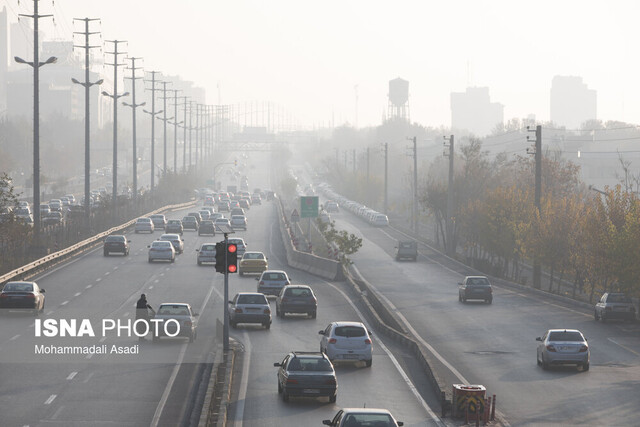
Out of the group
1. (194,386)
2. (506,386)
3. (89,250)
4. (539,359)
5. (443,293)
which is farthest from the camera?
(89,250)

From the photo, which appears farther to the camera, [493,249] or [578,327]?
[493,249]

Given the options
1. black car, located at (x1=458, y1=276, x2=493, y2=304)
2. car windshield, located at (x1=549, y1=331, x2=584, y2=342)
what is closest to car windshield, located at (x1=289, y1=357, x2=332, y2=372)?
car windshield, located at (x1=549, y1=331, x2=584, y2=342)

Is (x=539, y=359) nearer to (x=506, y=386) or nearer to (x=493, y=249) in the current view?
(x=506, y=386)

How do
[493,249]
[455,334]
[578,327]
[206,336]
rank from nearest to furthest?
[206,336] < [455,334] < [578,327] < [493,249]

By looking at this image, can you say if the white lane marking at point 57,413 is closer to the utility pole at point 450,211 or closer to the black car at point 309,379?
the black car at point 309,379

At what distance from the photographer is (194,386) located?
30.4 meters

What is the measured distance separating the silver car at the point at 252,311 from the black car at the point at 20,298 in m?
7.55

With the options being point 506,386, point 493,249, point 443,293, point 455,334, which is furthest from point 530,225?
point 506,386

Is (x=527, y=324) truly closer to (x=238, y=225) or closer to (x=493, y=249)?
(x=493, y=249)

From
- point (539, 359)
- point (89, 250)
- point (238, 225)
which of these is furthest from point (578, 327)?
point (238, 225)

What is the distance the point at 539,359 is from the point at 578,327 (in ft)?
41.3

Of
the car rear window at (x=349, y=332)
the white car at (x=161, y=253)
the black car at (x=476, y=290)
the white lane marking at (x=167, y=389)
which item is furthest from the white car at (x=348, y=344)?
the white car at (x=161, y=253)

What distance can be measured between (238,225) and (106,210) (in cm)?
1203

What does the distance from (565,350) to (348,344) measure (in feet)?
21.9
